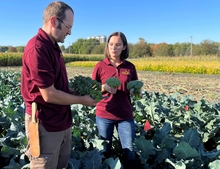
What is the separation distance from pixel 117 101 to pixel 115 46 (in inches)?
26.2

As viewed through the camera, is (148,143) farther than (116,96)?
No

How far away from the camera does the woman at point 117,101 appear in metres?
2.94

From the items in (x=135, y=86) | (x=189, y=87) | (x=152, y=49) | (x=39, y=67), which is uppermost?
(x=152, y=49)

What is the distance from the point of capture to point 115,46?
9.61 feet

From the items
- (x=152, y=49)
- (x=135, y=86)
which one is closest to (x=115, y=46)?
(x=135, y=86)

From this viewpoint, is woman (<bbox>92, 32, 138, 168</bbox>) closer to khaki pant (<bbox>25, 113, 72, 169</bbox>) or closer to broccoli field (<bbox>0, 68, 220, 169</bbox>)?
broccoli field (<bbox>0, 68, 220, 169</bbox>)

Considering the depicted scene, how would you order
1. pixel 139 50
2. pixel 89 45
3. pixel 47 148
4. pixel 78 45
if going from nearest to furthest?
1. pixel 47 148
2. pixel 139 50
3. pixel 89 45
4. pixel 78 45

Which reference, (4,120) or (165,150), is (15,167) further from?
(165,150)

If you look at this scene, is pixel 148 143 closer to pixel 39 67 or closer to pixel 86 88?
pixel 86 88

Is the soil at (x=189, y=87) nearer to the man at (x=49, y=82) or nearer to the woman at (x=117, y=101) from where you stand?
the woman at (x=117, y=101)

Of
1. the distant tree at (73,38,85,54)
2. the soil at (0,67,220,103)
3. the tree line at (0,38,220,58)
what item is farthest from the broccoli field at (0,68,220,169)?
the distant tree at (73,38,85,54)

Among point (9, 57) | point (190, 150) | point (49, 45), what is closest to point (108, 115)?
point (190, 150)

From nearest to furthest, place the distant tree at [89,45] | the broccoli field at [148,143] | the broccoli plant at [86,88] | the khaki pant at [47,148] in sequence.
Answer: the khaki pant at [47,148]
the broccoli plant at [86,88]
the broccoli field at [148,143]
the distant tree at [89,45]

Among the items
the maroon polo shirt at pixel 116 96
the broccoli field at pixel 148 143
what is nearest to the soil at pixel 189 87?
the broccoli field at pixel 148 143
